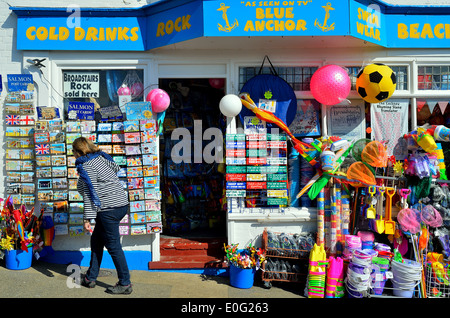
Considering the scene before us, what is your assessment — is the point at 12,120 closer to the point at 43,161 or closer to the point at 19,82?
the point at 19,82

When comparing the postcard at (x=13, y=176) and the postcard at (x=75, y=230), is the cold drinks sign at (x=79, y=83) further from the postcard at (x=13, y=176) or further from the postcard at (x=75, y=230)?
the postcard at (x=75, y=230)

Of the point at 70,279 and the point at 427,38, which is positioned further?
the point at 427,38

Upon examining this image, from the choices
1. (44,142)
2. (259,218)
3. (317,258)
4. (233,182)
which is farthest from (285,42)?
(44,142)

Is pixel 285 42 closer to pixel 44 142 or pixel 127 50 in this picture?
pixel 127 50

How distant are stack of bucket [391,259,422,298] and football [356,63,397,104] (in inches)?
90.4

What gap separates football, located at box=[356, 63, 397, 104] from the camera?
219 inches

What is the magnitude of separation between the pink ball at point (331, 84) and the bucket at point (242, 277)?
104 inches

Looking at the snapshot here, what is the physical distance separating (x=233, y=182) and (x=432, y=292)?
2.97m

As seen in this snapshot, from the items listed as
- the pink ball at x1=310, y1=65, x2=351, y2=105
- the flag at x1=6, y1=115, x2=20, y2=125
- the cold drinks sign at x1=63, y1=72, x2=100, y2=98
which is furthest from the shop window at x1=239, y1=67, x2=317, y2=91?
the flag at x1=6, y1=115, x2=20, y2=125

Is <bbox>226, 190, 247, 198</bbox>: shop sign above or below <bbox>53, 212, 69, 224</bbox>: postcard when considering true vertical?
above

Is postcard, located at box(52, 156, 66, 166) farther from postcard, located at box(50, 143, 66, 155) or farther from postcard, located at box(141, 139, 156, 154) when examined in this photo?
postcard, located at box(141, 139, 156, 154)

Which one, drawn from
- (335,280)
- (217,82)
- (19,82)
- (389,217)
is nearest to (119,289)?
(335,280)

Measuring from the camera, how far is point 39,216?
5770 millimetres

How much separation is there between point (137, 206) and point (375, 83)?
12.6 feet
